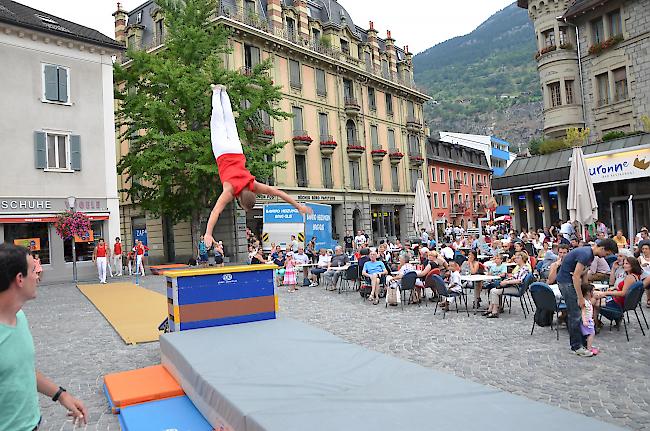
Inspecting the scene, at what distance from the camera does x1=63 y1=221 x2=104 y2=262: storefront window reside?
74.9 feet

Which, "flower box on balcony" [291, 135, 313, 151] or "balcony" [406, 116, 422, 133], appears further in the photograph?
"balcony" [406, 116, 422, 133]

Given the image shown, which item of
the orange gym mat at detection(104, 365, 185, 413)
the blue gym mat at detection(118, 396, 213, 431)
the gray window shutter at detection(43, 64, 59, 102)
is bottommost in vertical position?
the blue gym mat at detection(118, 396, 213, 431)

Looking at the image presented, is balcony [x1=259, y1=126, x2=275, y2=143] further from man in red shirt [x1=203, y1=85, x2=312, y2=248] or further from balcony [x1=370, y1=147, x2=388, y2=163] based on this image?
man in red shirt [x1=203, y1=85, x2=312, y2=248]

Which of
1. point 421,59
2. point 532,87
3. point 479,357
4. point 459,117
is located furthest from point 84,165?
point 421,59

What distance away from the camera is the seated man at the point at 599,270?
11141 millimetres

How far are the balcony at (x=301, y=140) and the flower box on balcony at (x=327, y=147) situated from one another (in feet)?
5.31

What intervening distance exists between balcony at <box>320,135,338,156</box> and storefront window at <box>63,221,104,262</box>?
56.0 ft

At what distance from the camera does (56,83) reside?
73.6 ft

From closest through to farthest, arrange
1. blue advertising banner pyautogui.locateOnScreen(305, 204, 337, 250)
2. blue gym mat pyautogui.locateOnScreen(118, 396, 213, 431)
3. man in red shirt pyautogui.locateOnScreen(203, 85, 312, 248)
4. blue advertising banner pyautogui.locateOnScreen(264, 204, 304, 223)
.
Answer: blue gym mat pyautogui.locateOnScreen(118, 396, 213, 431), man in red shirt pyautogui.locateOnScreen(203, 85, 312, 248), blue advertising banner pyautogui.locateOnScreen(264, 204, 304, 223), blue advertising banner pyautogui.locateOnScreen(305, 204, 337, 250)

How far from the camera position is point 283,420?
380cm

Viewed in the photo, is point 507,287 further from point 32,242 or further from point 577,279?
point 32,242

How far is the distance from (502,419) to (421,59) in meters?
180

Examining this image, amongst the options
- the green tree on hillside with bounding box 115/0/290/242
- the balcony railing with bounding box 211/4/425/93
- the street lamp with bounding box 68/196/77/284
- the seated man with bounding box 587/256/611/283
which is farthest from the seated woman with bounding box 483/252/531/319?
the balcony railing with bounding box 211/4/425/93

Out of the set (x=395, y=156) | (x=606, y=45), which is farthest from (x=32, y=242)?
(x=395, y=156)
